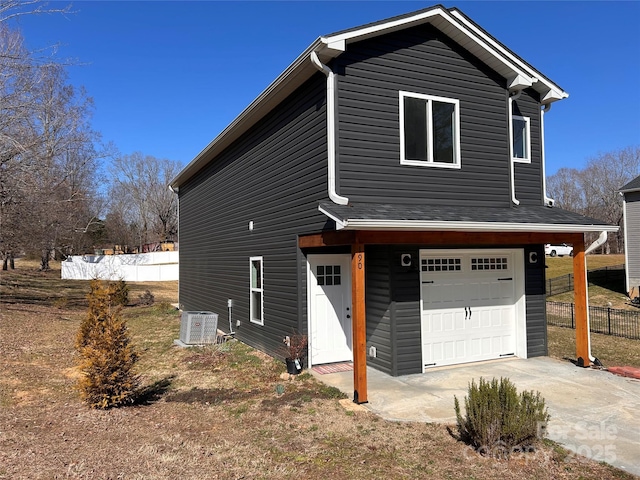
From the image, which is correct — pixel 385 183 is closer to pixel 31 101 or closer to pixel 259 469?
pixel 259 469

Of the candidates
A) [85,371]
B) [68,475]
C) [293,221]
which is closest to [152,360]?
[85,371]

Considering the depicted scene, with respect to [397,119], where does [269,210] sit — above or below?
below

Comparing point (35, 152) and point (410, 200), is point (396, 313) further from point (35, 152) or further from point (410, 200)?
point (35, 152)

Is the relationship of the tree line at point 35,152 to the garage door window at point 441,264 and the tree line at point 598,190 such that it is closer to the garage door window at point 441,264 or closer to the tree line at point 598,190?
the garage door window at point 441,264

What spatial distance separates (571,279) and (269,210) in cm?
2190

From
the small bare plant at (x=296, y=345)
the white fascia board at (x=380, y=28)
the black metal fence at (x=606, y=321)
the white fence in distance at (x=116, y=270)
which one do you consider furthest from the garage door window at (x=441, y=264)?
the white fence in distance at (x=116, y=270)

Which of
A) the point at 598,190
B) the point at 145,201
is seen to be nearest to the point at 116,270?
the point at 145,201

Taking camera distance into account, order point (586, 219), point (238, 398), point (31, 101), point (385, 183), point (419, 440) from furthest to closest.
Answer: point (31, 101) → point (586, 219) → point (385, 183) → point (238, 398) → point (419, 440)

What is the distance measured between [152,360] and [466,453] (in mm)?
7553

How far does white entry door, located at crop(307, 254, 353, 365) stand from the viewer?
9.23 meters

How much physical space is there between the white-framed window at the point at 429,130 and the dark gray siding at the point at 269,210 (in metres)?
1.61

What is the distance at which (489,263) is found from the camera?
31.9 feet

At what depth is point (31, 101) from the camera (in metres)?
13.0

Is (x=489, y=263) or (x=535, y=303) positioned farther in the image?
(x=535, y=303)
